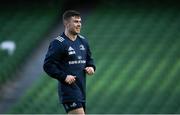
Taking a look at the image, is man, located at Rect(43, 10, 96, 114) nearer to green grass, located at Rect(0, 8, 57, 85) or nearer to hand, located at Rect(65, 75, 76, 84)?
hand, located at Rect(65, 75, 76, 84)

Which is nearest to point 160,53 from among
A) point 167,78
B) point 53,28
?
point 167,78

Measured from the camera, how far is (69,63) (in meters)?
6.03

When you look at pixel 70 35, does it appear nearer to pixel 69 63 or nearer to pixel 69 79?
pixel 69 63

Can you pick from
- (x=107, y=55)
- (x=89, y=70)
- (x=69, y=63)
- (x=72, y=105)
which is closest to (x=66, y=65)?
(x=69, y=63)

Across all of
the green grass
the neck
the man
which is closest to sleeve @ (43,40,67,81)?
the man

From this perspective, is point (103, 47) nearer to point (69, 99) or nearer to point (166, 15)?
point (166, 15)

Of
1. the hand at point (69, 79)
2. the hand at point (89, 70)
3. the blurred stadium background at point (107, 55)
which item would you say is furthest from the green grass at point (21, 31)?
the hand at point (69, 79)

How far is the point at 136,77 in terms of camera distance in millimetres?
11773

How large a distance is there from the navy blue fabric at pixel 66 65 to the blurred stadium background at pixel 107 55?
469 cm

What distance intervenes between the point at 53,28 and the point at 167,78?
3.83 metres

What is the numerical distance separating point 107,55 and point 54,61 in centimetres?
694

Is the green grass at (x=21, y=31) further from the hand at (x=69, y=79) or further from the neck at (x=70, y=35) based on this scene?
the hand at (x=69, y=79)

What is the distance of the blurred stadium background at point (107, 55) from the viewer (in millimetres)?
11141

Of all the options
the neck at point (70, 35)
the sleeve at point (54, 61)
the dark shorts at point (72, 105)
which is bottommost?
the dark shorts at point (72, 105)
